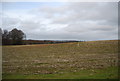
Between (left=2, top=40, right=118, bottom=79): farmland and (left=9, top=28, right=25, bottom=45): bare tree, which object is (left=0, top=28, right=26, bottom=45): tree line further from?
(left=2, top=40, right=118, bottom=79): farmland

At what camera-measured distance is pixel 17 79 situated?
939 centimetres

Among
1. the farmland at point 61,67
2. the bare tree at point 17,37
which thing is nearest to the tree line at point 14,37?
the bare tree at point 17,37

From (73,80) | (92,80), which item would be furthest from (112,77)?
(73,80)

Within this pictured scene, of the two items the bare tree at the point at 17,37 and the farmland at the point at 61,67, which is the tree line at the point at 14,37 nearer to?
the bare tree at the point at 17,37

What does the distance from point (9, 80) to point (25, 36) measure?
79.4m

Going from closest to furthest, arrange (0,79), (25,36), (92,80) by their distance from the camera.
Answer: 1. (92,80)
2. (0,79)
3. (25,36)

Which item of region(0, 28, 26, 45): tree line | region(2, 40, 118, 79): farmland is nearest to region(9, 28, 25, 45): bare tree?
region(0, 28, 26, 45): tree line

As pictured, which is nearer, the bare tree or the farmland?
the farmland

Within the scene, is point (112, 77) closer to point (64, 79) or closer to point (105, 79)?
point (105, 79)

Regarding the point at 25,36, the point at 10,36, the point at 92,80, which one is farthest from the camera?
the point at 25,36

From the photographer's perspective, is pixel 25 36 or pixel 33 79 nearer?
pixel 33 79

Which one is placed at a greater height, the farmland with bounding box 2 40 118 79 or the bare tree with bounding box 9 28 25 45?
the bare tree with bounding box 9 28 25 45

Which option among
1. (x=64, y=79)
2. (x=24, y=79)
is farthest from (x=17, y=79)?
(x=64, y=79)

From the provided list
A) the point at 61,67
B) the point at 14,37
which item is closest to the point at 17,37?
the point at 14,37
